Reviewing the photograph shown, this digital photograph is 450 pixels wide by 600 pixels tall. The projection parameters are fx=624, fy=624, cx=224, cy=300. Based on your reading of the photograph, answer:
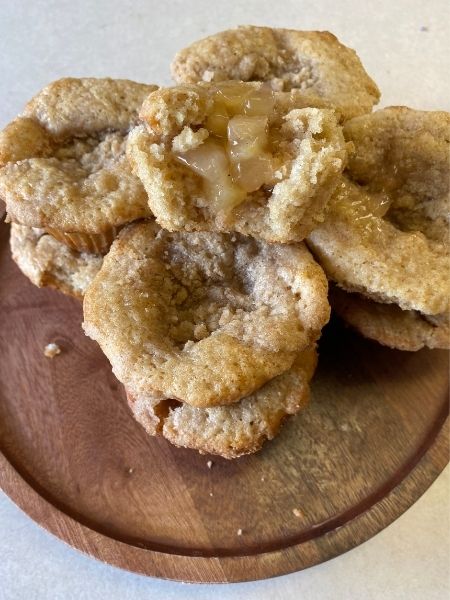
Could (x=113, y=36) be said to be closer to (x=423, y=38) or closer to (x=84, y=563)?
(x=423, y=38)

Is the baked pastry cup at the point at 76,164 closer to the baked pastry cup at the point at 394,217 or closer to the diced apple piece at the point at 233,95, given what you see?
the diced apple piece at the point at 233,95

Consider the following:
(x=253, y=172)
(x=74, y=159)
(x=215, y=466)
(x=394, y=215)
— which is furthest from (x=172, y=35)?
(x=215, y=466)

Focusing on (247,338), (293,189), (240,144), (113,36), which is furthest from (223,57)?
(113,36)

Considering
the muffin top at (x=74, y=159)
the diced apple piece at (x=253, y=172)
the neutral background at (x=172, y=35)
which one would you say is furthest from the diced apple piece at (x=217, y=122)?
the neutral background at (x=172, y=35)

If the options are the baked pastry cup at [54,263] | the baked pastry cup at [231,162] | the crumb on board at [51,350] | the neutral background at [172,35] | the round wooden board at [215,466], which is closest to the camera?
the baked pastry cup at [231,162]

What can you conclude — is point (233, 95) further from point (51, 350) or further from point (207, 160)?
point (51, 350)

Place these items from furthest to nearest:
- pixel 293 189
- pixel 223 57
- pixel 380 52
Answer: pixel 380 52
pixel 223 57
pixel 293 189
